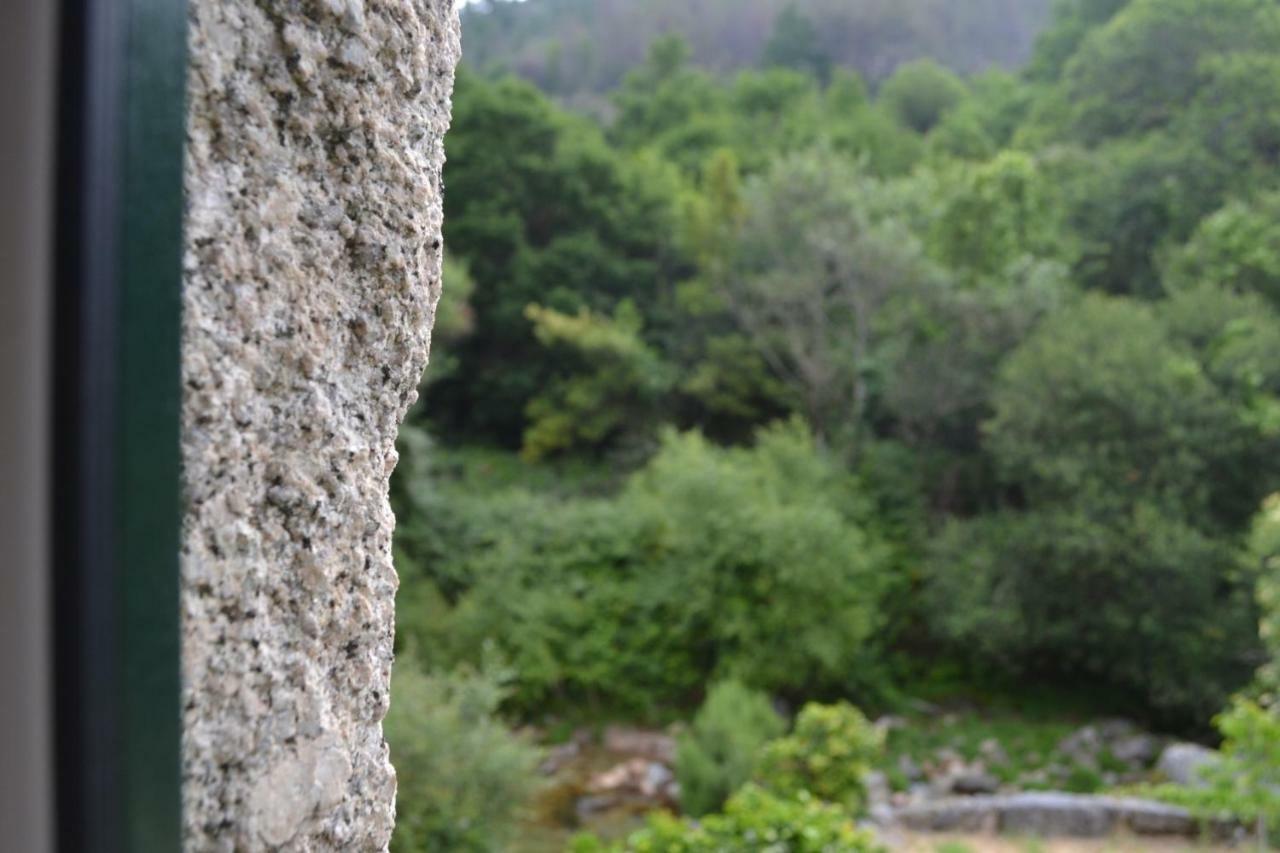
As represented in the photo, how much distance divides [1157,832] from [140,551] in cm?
1024

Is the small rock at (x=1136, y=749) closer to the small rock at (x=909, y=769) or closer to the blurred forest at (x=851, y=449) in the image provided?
the blurred forest at (x=851, y=449)

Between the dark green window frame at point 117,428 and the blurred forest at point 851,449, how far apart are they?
20.2ft

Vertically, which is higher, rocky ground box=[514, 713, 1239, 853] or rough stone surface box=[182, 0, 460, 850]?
rough stone surface box=[182, 0, 460, 850]

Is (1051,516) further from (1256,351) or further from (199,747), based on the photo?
(199,747)

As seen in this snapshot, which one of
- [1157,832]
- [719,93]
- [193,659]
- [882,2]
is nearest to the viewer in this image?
[193,659]

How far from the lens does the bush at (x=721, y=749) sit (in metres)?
10.2

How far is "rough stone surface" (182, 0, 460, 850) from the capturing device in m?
0.80

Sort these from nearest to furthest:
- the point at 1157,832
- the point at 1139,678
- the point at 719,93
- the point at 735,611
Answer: the point at 1157,832, the point at 1139,678, the point at 735,611, the point at 719,93

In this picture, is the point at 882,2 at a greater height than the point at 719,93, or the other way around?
the point at 882,2

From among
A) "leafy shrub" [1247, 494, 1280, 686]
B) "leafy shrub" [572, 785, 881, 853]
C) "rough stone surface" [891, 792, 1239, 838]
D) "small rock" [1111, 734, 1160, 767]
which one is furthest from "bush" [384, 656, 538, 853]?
"small rock" [1111, 734, 1160, 767]

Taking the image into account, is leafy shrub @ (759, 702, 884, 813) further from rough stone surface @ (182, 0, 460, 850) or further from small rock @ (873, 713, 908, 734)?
rough stone surface @ (182, 0, 460, 850)

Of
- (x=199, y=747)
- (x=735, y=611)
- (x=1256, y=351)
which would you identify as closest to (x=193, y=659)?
(x=199, y=747)

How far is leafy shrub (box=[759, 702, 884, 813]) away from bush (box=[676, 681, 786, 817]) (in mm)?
360

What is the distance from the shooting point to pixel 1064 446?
13.5 meters
